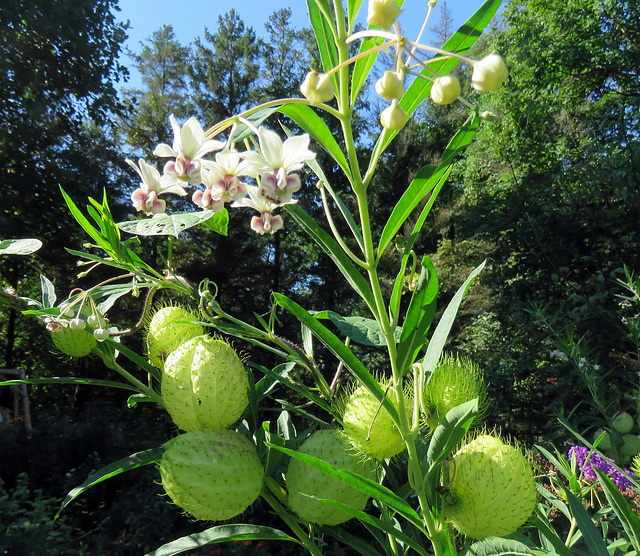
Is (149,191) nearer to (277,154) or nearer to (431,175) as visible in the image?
(277,154)

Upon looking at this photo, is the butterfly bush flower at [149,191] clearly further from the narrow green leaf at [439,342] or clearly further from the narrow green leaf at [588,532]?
the narrow green leaf at [588,532]

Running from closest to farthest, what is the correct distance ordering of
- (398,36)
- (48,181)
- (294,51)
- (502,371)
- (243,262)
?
(398,36) → (502,371) → (48,181) → (243,262) → (294,51)

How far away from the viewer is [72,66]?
652 centimetres

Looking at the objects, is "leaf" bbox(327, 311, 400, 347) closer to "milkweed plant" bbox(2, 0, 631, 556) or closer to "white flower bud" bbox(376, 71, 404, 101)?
"milkweed plant" bbox(2, 0, 631, 556)

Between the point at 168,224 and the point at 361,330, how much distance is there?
0.73 feet

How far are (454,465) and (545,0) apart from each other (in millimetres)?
8342

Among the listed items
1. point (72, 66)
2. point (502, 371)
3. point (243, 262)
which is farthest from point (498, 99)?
point (72, 66)

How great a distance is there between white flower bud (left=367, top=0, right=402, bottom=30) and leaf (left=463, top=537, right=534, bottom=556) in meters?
0.47

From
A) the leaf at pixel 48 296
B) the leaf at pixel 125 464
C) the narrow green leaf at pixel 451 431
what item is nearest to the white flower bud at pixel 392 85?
the narrow green leaf at pixel 451 431

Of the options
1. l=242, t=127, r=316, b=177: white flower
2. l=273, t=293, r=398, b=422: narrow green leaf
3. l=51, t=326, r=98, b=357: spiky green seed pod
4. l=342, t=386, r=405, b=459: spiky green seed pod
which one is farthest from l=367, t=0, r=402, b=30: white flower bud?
l=51, t=326, r=98, b=357: spiky green seed pod

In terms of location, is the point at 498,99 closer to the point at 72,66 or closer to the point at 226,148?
the point at 72,66

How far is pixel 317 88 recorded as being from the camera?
314 mm

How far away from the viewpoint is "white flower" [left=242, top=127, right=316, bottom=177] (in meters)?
0.38

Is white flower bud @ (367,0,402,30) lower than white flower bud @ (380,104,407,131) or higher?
higher
